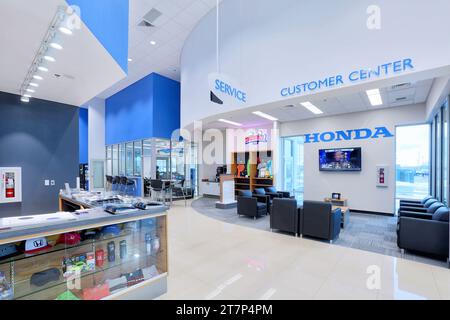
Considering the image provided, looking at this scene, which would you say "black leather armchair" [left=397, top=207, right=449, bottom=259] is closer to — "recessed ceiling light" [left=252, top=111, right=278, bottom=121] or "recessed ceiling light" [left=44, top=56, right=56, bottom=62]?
"recessed ceiling light" [left=252, top=111, right=278, bottom=121]

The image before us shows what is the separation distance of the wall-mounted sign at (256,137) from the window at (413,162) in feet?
14.9

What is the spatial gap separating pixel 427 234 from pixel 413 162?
167 inches

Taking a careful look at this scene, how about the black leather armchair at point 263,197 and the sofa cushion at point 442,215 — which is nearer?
the sofa cushion at point 442,215

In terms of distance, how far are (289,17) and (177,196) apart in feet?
26.3

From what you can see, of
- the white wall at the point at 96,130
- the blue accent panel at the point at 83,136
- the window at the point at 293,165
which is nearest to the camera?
the window at the point at 293,165

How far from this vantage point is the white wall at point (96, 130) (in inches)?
497

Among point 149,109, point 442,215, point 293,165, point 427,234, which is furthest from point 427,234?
point 149,109

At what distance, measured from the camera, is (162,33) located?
6723 mm

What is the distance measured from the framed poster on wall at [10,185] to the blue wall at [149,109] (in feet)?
17.1

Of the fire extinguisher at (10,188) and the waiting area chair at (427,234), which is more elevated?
the fire extinguisher at (10,188)

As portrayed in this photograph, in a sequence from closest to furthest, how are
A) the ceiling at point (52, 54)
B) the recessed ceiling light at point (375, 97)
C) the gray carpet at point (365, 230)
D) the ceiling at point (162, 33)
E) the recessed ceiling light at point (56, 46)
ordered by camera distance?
the ceiling at point (52, 54)
the recessed ceiling light at point (56, 46)
the gray carpet at point (365, 230)
the recessed ceiling light at point (375, 97)
the ceiling at point (162, 33)

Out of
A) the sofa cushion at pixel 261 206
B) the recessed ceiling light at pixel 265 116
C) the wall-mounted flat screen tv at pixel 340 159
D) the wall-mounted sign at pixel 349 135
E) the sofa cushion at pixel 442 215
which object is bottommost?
the sofa cushion at pixel 261 206

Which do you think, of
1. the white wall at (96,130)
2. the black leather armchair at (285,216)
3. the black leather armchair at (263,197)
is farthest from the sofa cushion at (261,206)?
the white wall at (96,130)

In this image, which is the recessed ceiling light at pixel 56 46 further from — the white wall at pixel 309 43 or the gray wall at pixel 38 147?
the white wall at pixel 309 43
